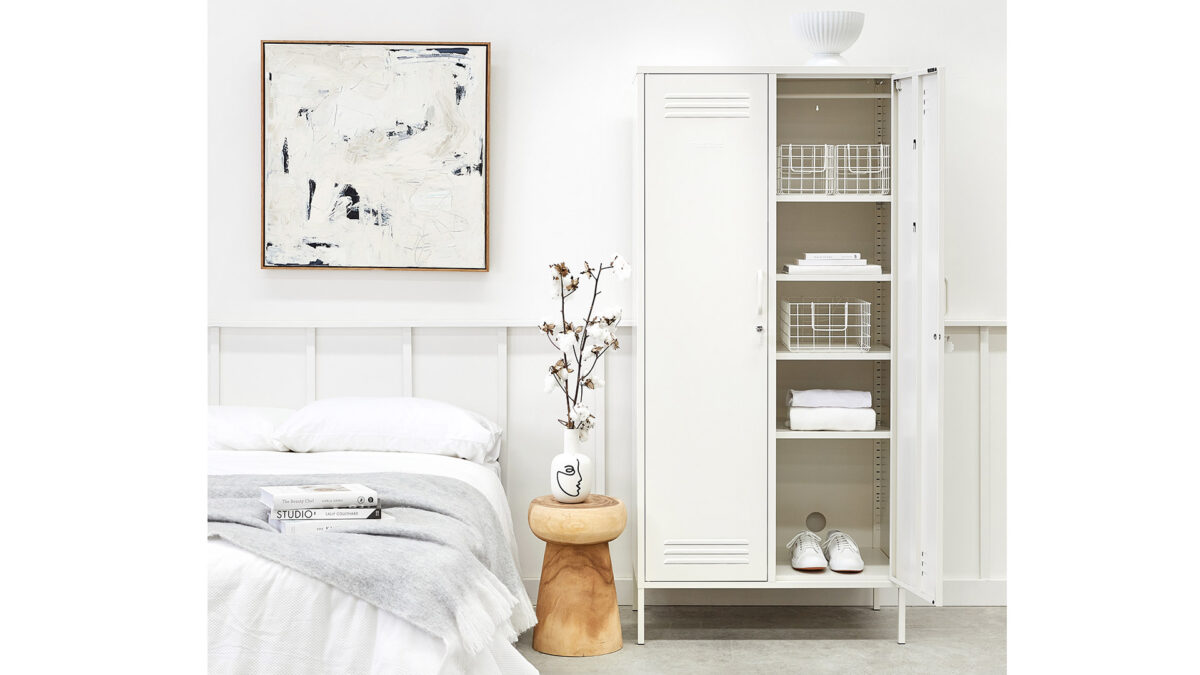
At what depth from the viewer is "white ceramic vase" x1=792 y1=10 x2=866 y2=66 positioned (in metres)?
3.09

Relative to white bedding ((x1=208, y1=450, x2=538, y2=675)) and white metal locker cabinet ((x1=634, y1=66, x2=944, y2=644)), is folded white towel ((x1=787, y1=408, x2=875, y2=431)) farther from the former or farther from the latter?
white bedding ((x1=208, y1=450, x2=538, y2=675))

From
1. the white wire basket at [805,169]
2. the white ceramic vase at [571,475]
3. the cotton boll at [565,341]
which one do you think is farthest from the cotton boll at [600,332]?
the white wire basket at [805,169]

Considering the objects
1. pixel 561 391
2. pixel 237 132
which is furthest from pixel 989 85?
pixel 237 132

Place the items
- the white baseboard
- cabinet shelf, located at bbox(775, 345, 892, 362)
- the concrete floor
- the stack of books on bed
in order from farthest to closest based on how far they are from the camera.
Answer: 1. the white baseboard
2. cabinet shelf, located at bbox(775, 345, 892, 362)
3. the concrete floor
4. the stack of books on bed

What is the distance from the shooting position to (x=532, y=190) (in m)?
3.47

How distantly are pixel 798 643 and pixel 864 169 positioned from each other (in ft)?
5.11

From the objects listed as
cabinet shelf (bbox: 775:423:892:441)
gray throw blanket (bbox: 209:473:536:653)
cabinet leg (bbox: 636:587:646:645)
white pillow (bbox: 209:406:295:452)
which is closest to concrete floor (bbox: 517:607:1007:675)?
cabinet leg (bbox: 636:587:646:645)

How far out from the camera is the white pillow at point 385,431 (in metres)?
3.04

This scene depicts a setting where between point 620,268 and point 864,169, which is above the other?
point 864,169

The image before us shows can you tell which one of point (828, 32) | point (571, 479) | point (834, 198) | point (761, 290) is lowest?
point (571, 479)

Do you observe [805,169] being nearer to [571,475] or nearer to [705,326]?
[705,326]

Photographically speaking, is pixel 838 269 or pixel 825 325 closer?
pixel 838 269

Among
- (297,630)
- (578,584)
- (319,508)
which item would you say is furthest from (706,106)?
(297,630)

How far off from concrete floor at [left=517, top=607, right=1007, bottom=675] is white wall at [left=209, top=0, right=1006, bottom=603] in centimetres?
21
